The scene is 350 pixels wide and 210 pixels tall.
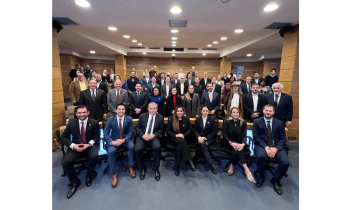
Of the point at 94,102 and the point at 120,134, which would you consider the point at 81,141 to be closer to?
the point at 120,134

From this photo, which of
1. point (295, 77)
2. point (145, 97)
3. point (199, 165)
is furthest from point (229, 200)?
point (295, 77)

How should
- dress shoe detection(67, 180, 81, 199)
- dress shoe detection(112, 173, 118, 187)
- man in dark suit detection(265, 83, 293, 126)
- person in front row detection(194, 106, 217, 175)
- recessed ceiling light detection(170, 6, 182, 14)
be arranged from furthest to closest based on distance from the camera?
man in dark suit detection(265, 83, 293, 126)
recessed ceiling light detection(170, 6, 182, 14)
person in front row detection(194, 106, 217, 175)
dress shoe detection(112, 173, 118, 187)
dress shoe detection(67, 180, 81, 199)

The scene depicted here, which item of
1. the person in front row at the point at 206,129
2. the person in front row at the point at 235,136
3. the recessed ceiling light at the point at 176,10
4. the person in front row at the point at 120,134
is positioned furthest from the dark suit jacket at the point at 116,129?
the recessed ceiling light at the point at 176,10

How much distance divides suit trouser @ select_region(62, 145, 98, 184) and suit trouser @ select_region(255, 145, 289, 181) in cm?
291

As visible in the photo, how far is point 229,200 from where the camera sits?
2.25 metres

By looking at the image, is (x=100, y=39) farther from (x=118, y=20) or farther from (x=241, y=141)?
(x=241, y=141)

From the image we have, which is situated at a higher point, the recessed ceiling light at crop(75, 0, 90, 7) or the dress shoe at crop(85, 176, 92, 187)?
the recessed ceiling light at crop(75, 0, 90, 7)

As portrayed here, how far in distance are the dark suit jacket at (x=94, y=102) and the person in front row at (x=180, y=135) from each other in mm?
1854

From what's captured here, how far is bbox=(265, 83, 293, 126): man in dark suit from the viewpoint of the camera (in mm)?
3395

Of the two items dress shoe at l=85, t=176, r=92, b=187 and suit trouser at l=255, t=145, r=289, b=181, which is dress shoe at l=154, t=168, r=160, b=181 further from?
suit trouser at l=255, t=145, r=289, b=181

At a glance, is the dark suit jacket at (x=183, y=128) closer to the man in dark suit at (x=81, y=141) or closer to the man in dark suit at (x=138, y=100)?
the man in dark suit at (x=138, y=100)

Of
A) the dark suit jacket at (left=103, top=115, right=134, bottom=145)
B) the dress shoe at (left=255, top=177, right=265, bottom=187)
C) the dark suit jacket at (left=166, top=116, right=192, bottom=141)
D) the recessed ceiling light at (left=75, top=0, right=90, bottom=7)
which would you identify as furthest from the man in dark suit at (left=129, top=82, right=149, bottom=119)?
the dress shoe at (left=255, top=177, right=265, bottom=187)

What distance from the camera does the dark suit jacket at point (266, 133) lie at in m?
2.71

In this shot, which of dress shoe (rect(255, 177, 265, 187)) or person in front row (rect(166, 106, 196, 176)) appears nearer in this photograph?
dress shoe (rect(255, 177, 265, 187))
